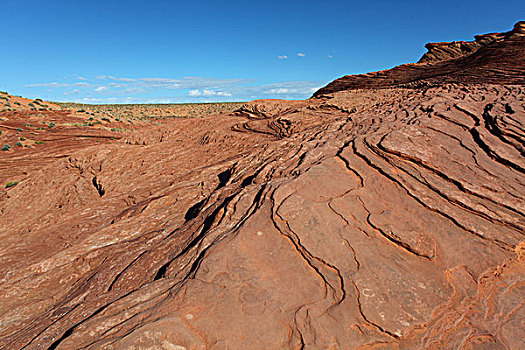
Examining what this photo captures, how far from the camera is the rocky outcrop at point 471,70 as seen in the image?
1220 cm

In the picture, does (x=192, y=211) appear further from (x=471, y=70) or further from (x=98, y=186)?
(x=471, y=70)

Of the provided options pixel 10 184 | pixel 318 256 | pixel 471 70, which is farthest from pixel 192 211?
pixel 471 70

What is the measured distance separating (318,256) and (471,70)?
14719mm

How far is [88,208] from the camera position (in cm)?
802

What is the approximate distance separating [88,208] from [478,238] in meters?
9.06

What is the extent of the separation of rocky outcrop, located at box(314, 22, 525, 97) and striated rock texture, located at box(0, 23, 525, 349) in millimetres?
6549

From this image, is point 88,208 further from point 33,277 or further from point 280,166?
point 280,166

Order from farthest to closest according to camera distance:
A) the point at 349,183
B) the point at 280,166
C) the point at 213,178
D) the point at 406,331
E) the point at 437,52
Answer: the point at 437,52 < the point at 213,178 < the point at 280,166 < the point at 349,183 < the point at 406,331

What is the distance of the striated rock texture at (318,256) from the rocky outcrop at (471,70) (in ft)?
21.5

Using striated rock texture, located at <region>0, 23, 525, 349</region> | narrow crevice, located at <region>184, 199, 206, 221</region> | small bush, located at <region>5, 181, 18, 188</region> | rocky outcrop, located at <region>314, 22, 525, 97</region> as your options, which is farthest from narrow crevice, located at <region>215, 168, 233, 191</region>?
small bush, located at <region>5, 181, 18, 188</region>

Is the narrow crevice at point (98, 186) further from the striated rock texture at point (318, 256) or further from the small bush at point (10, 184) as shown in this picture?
the small bush at point (10, 184)

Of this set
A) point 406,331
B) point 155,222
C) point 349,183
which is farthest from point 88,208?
point 406,331

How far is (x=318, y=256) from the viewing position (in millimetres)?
3424

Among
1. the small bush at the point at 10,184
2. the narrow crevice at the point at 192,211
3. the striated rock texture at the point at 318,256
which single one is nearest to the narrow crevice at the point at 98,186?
the striated rock texture at the point at 318,256
